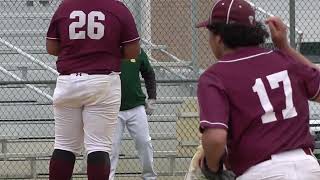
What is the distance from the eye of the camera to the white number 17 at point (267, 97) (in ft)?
10.5

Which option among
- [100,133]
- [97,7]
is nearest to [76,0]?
[97,7]

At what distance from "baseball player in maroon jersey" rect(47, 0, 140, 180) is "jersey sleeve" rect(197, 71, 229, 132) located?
6.82 ft

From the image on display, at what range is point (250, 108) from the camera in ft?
10.5

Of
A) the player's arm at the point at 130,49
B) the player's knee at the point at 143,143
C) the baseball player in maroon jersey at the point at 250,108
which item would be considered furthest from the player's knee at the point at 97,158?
the player's knee at the point at 143,143

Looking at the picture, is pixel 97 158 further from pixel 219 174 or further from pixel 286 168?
pixel 286 168

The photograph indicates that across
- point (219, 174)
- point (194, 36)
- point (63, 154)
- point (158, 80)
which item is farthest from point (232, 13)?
point (194, 36)

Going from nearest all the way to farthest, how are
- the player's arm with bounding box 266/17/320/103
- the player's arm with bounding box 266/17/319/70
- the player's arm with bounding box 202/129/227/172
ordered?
1. the player's arm with bounding box 202/129/227/172
2. the player's arm with bounding box 266/17/320/103
3. the player's arm with bounding box 266/17/319/70

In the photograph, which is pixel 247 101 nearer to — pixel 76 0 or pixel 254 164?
pixel 254 164

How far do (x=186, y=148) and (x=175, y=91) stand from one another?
1.12 metres

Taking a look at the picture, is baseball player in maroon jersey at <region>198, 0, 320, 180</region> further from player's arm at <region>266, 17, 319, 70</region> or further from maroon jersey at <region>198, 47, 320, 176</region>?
player's arm at <region>266, 17, 319, 70</region>

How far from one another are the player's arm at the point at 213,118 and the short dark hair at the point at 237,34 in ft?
0.70

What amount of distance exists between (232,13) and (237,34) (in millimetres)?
94

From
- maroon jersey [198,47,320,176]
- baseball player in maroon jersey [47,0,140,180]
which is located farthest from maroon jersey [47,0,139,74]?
maroon jersey [198,47,320,176]

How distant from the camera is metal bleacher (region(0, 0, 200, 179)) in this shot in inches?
378
